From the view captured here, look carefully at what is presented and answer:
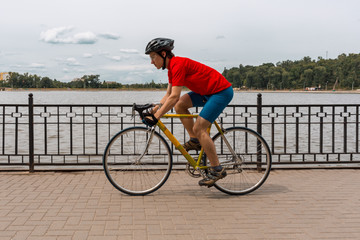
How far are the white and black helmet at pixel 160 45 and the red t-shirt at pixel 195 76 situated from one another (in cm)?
16

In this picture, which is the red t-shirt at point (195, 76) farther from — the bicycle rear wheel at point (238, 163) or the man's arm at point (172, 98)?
the bicycle rear wheel at point (238, 163)

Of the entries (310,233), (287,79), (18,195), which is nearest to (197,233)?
(310,233)

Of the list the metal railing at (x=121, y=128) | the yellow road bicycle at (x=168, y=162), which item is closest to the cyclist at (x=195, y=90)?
the yellow road bicycle at (x=168, y=162)

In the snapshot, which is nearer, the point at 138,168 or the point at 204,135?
the point at 204,135

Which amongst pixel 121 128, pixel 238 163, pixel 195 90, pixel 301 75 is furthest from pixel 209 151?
pixel 301 75

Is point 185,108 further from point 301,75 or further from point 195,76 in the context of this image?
point 301,75

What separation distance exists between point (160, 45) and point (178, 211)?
1972mm

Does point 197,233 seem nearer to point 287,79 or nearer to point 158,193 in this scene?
point 158,193

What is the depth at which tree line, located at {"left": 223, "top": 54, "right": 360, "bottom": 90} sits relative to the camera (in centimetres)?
15088

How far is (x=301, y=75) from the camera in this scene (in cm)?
16125

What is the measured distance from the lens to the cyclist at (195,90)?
477 centimetres

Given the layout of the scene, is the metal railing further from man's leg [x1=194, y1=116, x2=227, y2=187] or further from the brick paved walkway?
the brick paved walkway

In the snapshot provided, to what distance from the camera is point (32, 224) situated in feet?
13.3

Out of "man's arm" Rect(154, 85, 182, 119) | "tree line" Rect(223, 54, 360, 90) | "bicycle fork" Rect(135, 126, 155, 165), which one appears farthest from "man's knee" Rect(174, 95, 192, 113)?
"tree line" Rect(223, 54, 360, 90)
